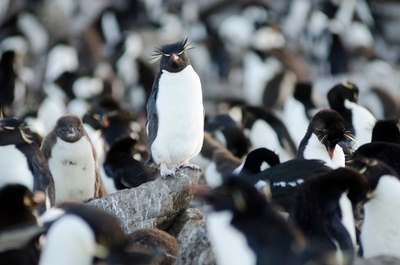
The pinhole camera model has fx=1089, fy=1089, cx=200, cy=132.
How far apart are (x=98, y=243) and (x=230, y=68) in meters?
21.4

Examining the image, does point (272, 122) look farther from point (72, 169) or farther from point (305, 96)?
point (72, 169)

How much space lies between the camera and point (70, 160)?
37.2 feet

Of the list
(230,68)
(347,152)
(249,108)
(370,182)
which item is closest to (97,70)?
(230,68)

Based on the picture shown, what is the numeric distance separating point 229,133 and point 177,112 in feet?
16.6

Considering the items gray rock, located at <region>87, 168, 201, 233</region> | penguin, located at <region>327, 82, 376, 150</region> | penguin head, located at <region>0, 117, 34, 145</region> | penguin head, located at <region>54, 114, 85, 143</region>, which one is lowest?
gray rock, located at <region>87, 168, 201, 233</region>

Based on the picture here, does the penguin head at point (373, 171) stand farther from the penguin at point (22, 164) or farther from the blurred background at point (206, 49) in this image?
the blurred background at point (206, 49)

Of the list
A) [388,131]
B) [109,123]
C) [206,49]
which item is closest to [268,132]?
[109,123]

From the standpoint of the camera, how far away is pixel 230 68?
28.2 metres

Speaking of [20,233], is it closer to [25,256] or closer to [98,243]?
[25,256]

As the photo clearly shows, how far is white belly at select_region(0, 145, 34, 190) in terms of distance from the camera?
10.1m

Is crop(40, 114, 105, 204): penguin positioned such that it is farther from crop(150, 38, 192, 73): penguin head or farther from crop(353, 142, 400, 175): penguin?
crop(353, 142, 400, 175): penguin

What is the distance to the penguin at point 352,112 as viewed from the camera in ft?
40.6

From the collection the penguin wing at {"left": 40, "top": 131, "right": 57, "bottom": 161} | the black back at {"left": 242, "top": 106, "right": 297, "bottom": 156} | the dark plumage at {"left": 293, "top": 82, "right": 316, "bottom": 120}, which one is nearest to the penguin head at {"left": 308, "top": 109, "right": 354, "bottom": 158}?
the penguin wing at {"left": 40, "top": 131, "right": 57, "bottom": 161}

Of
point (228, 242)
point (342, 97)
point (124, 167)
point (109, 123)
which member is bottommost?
point (109, 123)
